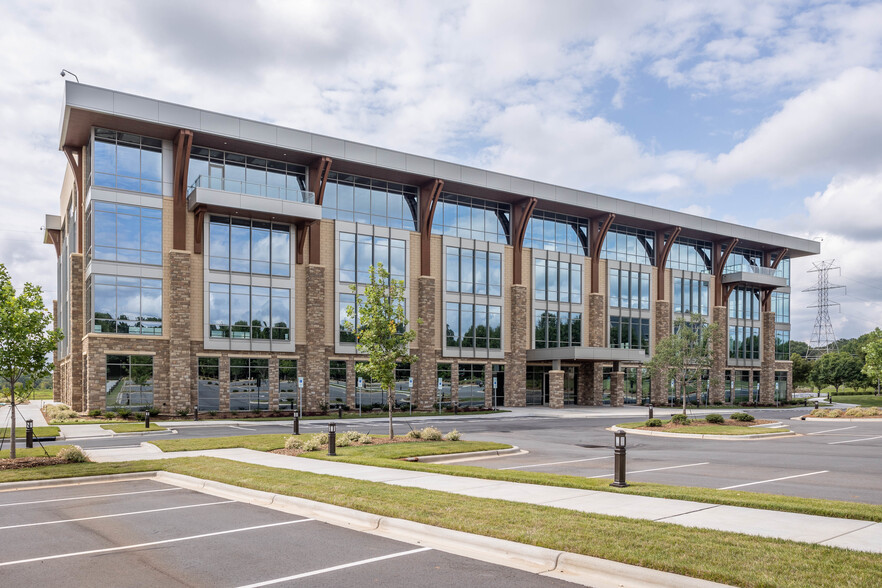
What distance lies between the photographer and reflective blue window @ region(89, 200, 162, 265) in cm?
3728

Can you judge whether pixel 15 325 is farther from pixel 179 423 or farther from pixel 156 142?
pixel 156 142

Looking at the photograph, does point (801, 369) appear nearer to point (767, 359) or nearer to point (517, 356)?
point (767, 359)

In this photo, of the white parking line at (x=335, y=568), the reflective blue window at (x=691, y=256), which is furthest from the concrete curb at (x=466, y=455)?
the reflective blue window at (x=691, y=256)

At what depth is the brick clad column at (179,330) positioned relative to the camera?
37750 millimetres

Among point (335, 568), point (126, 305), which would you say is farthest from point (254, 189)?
point (335, 568)

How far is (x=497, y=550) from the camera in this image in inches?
314

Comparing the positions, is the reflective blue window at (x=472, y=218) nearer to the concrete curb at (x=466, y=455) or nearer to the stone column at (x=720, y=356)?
the stone column at (x=720, y=356)

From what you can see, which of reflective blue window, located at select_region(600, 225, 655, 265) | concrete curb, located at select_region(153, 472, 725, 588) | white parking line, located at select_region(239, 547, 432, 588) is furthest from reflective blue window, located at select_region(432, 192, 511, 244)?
white parking line, located at select_region(239, 547, 432, 588)

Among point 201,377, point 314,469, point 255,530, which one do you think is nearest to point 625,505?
point 255,530

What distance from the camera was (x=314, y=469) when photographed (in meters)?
15.4

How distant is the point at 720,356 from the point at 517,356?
2522 centimetres

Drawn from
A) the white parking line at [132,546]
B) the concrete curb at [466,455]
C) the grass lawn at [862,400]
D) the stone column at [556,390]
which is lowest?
the grass lawn at [862,400]

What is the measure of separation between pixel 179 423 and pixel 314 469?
2158 cm

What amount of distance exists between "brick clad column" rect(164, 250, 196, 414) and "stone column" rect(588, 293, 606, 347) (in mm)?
32849
